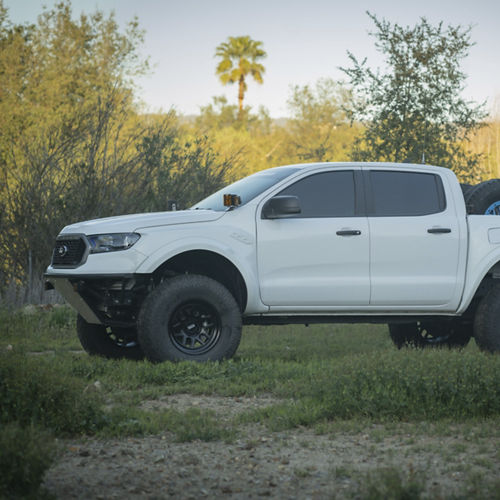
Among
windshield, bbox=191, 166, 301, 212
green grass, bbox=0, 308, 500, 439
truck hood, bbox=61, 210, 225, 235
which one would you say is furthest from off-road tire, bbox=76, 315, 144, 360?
windshield, bbox=191, 166, 301, 212

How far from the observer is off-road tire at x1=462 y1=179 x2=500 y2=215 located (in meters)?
9.36

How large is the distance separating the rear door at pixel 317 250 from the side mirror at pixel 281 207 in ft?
0.29

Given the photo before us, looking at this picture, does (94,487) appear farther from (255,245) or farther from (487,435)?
(255,245)

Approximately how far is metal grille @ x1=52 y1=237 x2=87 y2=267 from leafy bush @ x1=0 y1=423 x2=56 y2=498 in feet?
13.1

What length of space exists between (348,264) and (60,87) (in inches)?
1255

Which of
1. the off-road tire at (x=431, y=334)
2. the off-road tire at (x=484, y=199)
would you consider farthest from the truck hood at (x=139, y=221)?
the off-road tire at (x=431, y=334)

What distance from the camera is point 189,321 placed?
8055mm

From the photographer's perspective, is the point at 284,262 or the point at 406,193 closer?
the point at 284,262

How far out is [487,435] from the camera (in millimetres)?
5469

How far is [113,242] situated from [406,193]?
2.94m

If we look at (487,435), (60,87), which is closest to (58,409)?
(487,435)

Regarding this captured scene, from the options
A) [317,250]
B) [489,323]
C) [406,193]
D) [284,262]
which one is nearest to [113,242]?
[284,262]

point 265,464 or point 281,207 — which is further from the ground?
point 281,207

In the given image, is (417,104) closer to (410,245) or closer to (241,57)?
(410,245)
